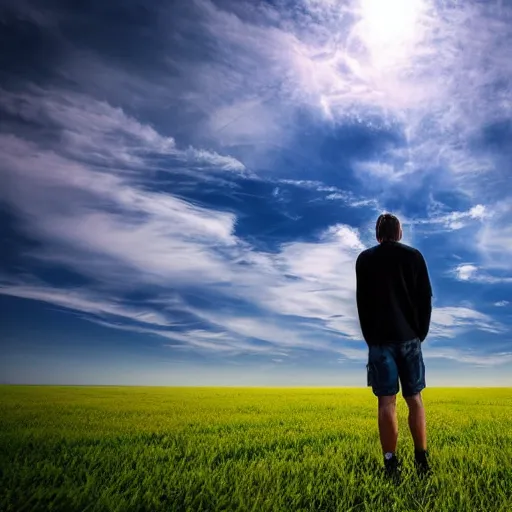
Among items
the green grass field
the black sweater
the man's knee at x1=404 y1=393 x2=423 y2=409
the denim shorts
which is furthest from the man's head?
the green grass field

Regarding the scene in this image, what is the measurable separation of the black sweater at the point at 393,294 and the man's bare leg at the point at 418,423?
0.70 meters

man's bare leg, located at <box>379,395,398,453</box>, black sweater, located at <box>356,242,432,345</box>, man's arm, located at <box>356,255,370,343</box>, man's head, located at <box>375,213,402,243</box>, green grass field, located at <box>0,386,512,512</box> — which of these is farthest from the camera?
man's head, located at <box>375,213,402,243</box>

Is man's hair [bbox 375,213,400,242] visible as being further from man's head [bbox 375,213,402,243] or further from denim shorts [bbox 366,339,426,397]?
denim shorts [bbox 366,339,426,397]

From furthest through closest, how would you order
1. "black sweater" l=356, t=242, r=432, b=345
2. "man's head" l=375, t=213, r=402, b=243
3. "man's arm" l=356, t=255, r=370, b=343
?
1. "man's head" l=375, t=213, r=402, b=243
2. "man's arm" l=356, t=255, r=370, b=343
3. "black sweater" l=356, t=242, r=432, b=345

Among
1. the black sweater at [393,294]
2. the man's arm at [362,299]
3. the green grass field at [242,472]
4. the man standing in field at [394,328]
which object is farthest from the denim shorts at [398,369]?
the green grass field at [242,472]

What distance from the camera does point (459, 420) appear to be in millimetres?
10094

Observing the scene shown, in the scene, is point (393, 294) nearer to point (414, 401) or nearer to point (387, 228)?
point (387, 228)

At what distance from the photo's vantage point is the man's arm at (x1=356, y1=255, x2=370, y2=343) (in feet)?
16.0

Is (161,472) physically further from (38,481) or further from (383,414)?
(383,414)

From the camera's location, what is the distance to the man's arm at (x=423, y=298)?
471cm

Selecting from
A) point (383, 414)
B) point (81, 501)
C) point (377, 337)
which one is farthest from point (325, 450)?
point (81, 501)

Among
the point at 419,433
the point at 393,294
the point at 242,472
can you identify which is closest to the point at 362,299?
the point at 393,294

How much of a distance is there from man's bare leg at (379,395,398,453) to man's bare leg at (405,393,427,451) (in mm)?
215

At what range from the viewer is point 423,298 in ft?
15.7
